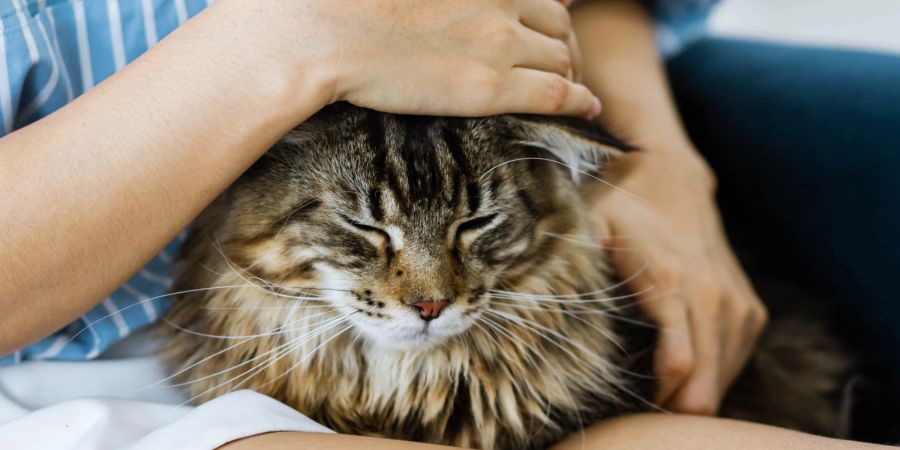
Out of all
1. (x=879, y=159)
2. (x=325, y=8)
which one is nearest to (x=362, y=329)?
(x=325, y=8)

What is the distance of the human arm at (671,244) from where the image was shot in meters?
1.04

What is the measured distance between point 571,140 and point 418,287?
0.24 metres

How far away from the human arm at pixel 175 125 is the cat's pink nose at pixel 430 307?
209 millimetres

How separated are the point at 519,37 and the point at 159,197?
16.7 inches

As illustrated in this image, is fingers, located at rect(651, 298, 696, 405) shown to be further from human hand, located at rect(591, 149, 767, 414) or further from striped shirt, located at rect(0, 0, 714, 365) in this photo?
striped shirt, located at rect(0, 0, 714, 365)

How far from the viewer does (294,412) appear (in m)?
0.83

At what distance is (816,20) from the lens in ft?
8.51

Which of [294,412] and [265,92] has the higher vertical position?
[265,92]

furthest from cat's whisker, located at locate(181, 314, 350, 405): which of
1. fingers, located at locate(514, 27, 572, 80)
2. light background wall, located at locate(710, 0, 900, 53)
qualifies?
light background wall, located at locate(710, 0, 900, 53)

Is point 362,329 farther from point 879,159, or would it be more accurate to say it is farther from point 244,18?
point 879,159

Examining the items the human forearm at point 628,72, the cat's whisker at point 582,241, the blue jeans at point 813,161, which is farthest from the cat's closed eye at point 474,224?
the blue jeans at point 813,161

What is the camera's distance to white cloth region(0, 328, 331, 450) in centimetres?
74

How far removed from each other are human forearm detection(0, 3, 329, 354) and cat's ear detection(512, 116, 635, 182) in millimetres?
251

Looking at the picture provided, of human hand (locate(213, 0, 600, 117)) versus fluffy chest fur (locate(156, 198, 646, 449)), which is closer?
human hand (locate(213, 0, 600, 117))
